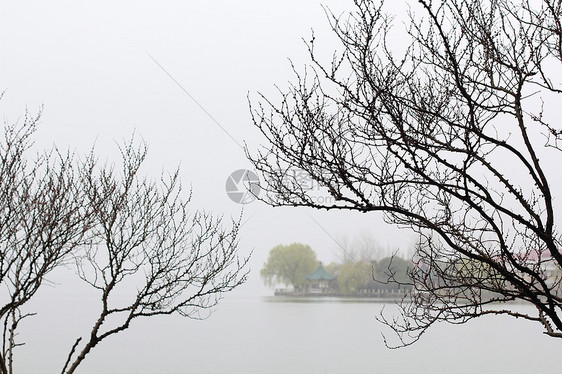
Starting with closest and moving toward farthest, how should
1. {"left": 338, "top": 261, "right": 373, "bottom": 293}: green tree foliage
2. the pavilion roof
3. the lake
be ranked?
1. the lake
2. {"left": 338, "top": 261, "right": 373, "bottom": 293}: green tree foliage
3. the pavilion roof

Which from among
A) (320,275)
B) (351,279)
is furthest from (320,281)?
(351,279)

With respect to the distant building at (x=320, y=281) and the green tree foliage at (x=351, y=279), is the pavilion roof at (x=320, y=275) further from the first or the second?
the green tree foliage at (x=351, y=279)

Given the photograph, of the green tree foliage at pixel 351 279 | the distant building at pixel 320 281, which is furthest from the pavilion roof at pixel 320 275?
the green tree foliage at pixel 351 279

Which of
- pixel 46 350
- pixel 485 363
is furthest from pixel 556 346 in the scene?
pixel 46 350

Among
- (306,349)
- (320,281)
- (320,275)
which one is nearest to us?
(306,349)

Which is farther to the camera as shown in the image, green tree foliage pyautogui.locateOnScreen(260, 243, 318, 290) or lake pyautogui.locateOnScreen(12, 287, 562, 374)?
green tree foliage pyautogui.locateOnScreen(260, 243, 318, 290)

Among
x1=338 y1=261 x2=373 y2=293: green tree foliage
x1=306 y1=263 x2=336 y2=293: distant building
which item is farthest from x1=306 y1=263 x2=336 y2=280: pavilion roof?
x1=338 y1=261 x2=373 y2=293: green tree foliage

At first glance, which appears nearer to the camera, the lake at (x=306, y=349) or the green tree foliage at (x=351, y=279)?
the lake at (x=306, y=349)

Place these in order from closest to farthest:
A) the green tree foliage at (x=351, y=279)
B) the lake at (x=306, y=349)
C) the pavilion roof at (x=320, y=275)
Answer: the lake at (x=306, y=349)
the green tree foliage at (x=351, y=279)
the pavilion roof at (x=320, y=275)

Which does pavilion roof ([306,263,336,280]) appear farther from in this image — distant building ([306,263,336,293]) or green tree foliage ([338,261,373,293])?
green tree foliage ([338,261,373,293])

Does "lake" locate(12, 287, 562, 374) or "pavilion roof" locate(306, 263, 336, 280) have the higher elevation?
"pavilion roof" locate(306, 263, 336, 280)

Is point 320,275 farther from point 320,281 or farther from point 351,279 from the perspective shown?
point 351,279

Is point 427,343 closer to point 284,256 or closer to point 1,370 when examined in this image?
point 284,256

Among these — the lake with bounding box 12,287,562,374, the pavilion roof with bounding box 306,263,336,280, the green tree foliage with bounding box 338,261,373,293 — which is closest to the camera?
the lake with bounding box 12,287,562,374
